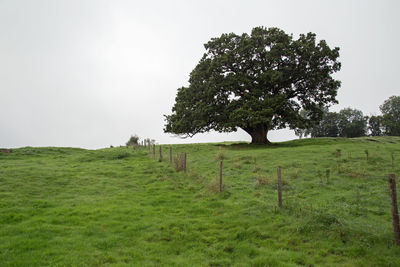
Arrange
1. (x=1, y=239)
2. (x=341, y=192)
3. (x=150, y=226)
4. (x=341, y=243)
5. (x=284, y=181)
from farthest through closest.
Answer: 1. (x=284, y=181)
2. (x=341, y=192)
3. (x=150, y=226)
4. (x=1, y=239)
5. (x=341, y=243)

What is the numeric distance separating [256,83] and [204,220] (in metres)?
29.3

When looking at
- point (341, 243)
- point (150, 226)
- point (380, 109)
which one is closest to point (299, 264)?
point (341, 243)

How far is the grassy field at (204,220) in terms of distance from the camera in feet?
24.1

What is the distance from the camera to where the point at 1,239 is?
27.8 ft

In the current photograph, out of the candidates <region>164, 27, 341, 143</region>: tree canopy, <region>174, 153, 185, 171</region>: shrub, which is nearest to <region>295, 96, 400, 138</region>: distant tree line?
<region>164, 27, 341, 143</region>: tree canopy

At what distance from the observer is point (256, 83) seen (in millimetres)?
36625

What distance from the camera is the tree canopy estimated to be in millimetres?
35188

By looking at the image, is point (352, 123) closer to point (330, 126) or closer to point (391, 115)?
point (330, 126)

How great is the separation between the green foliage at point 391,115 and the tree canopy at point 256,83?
36773 millimetres

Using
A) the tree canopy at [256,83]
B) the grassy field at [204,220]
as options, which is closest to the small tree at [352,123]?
the tree canopy at [256,83]

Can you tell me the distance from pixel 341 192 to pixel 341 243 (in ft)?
16.7

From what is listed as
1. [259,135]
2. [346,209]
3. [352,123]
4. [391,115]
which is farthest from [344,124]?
[346,209]

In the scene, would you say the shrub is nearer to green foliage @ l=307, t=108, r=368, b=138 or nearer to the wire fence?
the wire fence

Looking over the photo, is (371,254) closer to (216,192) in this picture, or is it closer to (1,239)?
(216,192)
